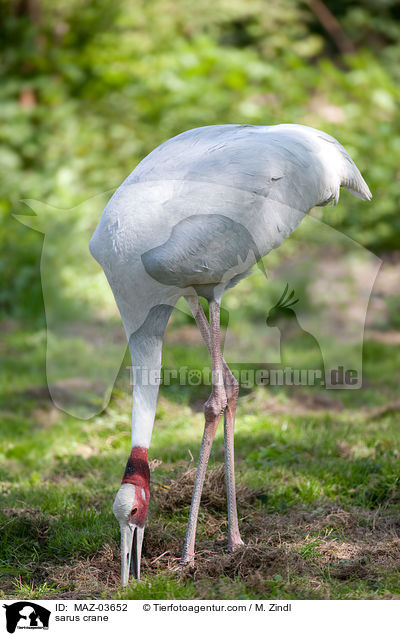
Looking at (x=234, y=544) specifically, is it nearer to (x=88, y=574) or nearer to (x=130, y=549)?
(x=130, y=549)

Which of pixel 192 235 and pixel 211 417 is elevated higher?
pixel 192 235

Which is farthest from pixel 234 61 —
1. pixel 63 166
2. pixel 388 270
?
Answer: pixel 388 270

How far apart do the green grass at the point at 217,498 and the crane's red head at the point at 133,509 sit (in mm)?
128

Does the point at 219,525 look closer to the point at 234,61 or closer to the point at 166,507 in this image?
the point at 166,507

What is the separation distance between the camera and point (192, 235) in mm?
3883

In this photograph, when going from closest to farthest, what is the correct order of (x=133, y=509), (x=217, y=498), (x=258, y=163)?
1. (x=133, y=509)
2. (x=258, y=163)
3. (x=217, y=498)

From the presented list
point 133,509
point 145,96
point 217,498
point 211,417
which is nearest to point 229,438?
point 211,417

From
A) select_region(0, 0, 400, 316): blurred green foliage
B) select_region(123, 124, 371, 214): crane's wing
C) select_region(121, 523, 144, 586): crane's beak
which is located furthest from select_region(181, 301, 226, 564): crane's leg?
select_region(0, 0, 400, 316): blurred green foliage

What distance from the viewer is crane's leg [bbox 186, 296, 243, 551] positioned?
4.20 meters

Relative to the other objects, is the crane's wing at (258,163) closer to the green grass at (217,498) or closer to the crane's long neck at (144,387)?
the crane's long neck at (144,387)

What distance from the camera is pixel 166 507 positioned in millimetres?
4680

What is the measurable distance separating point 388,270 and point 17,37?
7659 millimetres

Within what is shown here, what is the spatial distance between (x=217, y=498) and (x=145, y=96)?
832 centimetres

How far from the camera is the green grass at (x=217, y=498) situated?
12.5ft
